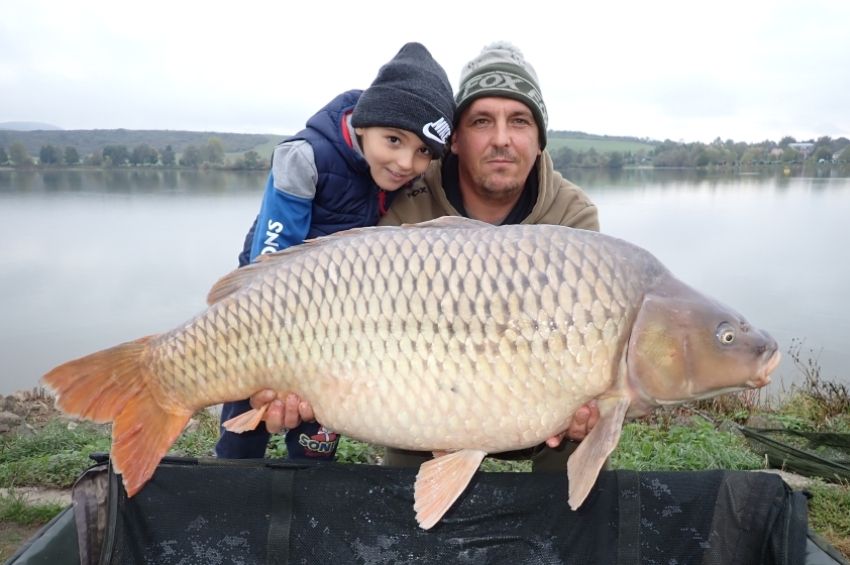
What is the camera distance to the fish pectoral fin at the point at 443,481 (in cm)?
117

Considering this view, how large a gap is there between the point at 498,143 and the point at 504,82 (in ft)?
0.49

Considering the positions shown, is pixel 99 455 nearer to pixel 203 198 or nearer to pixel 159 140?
pixel 203 198

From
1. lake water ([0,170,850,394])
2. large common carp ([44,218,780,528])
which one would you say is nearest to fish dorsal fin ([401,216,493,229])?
large common carp ([44,218,780,528])

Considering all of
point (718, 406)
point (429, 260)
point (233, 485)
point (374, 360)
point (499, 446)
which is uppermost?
point (429, 260)

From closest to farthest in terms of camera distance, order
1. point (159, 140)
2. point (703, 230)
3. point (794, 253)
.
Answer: point (794, 253)
point (703, 230)
point (159, 140)

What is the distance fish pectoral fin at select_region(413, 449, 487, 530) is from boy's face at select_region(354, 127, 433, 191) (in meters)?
0.62

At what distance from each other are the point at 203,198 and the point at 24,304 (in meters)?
11.1

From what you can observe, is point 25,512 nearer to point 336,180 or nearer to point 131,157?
point 336,180

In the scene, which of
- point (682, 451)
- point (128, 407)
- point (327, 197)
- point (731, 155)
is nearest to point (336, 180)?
point (327, 197)

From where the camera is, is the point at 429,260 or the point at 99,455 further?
the point at 99,455

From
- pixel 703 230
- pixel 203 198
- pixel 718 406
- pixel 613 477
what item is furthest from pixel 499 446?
pixel 203 198

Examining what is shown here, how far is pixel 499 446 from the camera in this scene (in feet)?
3.89

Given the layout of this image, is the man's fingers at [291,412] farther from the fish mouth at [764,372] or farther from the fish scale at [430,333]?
the fish mouth at [764,372]

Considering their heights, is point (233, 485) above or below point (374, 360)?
below
